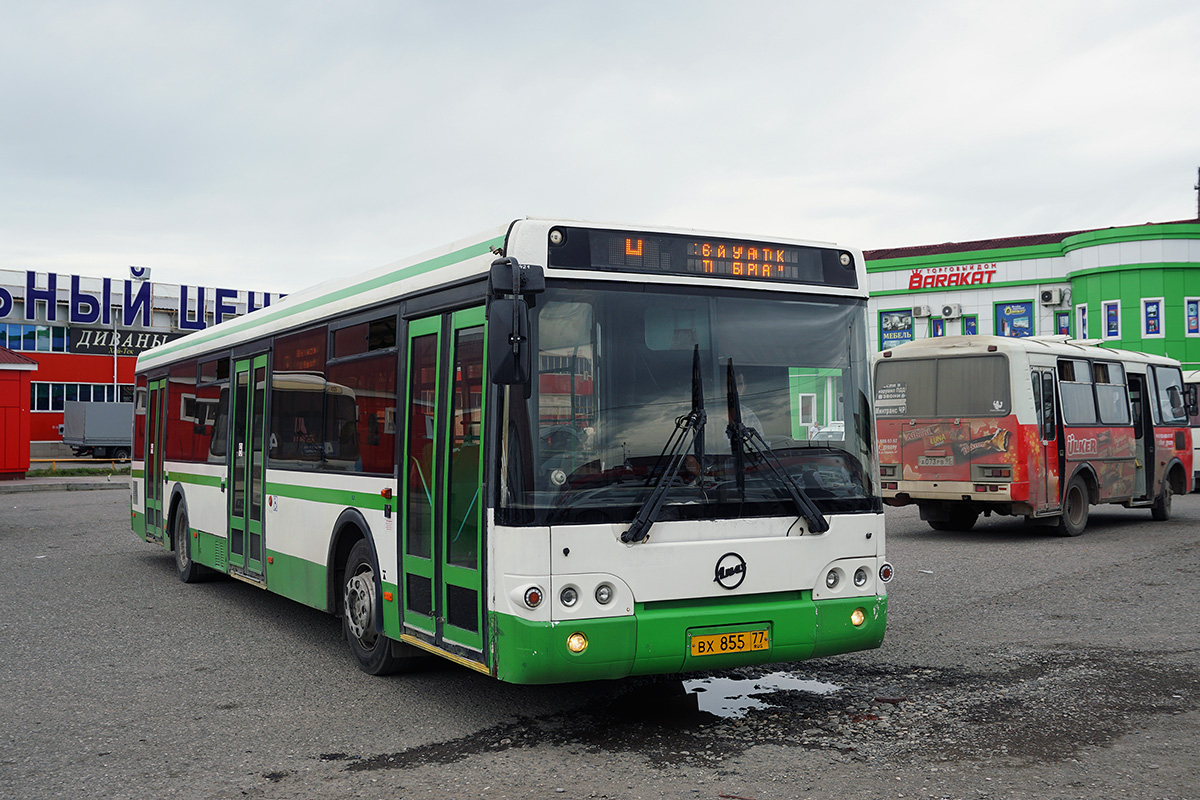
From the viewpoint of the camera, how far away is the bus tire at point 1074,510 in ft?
55.5

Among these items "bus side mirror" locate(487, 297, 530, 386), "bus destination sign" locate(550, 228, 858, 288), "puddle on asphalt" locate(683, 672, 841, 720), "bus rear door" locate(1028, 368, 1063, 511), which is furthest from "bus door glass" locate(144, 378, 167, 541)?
"bus rear door" locate(1028, 368, 1063, 511)

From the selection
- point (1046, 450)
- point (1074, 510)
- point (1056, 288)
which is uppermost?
point (1056, 288)

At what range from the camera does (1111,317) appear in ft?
136

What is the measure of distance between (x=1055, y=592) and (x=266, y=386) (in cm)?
791

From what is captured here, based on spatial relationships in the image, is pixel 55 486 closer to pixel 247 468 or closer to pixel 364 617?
pixel 247 468

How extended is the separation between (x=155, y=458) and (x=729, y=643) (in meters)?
10.1

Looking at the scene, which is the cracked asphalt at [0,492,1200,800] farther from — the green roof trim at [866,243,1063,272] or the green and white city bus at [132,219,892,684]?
the green roof trim at [866,243,1063,272]

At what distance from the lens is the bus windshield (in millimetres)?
5828

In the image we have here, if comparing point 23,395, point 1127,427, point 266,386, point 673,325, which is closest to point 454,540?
point 673,325

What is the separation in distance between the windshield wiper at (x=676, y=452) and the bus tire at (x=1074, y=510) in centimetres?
1249

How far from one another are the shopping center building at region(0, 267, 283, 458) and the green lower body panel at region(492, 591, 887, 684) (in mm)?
49915

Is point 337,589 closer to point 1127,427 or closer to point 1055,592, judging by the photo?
point 1055,592

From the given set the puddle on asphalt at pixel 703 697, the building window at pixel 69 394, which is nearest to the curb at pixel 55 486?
the building window at pixel 69 394

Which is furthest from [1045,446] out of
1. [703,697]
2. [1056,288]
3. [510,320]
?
[1056,288]
